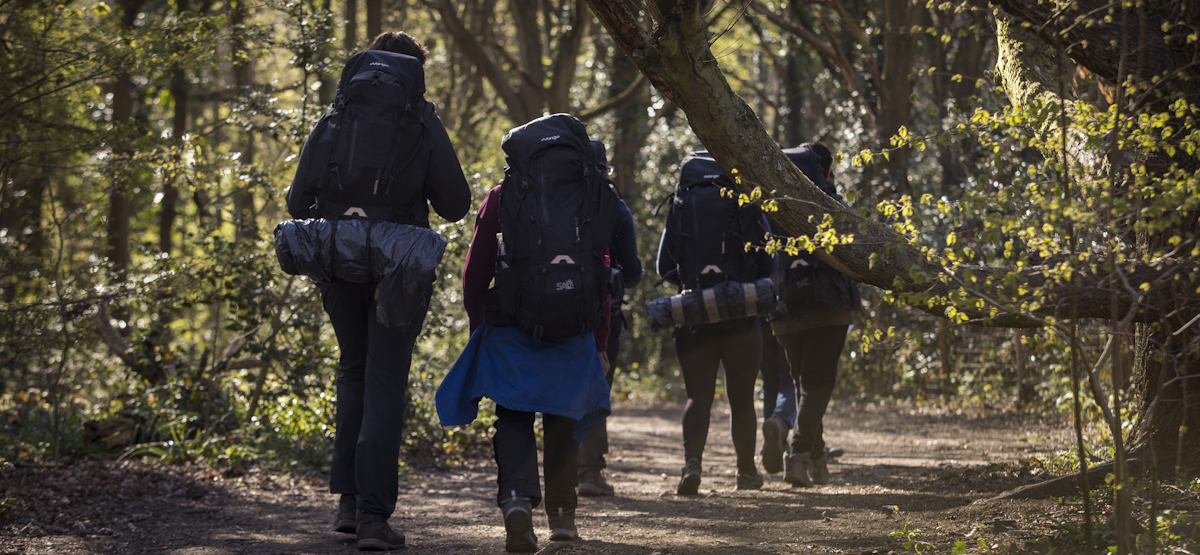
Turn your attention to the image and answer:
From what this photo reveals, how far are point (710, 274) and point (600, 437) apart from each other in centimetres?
119

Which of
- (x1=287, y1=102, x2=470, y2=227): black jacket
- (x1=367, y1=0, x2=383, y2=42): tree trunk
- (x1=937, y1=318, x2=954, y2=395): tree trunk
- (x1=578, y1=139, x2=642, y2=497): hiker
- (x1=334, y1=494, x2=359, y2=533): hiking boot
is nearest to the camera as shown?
(x1=287, y1=102, x2=470, y2=227): black jacket

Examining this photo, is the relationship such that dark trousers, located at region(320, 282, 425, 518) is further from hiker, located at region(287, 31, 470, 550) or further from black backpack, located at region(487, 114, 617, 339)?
black backpack, located at region(487, 114, 617, 339)

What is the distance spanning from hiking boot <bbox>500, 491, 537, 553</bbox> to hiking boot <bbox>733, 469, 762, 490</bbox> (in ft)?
6.56

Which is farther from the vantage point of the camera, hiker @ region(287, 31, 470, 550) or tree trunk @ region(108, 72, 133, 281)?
tree trunk @ region(108, 72, 133, 281)

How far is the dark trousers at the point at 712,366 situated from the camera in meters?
4.96

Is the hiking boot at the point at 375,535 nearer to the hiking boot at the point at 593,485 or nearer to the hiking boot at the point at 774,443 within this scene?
the hiking boot at the point at 593,485

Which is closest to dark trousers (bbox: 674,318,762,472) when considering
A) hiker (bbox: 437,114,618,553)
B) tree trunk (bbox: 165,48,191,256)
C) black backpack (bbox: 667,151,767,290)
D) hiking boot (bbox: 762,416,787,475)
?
black backpack (bbox: 667,151,767,290)

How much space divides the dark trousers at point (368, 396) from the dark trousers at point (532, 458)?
1.59 feet

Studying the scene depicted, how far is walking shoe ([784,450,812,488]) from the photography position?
524cm

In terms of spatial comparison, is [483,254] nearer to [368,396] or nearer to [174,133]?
[368,396]

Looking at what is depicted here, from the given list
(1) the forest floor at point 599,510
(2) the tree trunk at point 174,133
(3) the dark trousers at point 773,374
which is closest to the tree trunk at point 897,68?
(1) the forest floor at point 599,510

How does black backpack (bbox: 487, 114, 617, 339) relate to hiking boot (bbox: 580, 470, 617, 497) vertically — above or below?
above

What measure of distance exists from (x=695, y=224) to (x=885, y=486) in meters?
1.91

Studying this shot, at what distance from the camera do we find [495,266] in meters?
3.73
